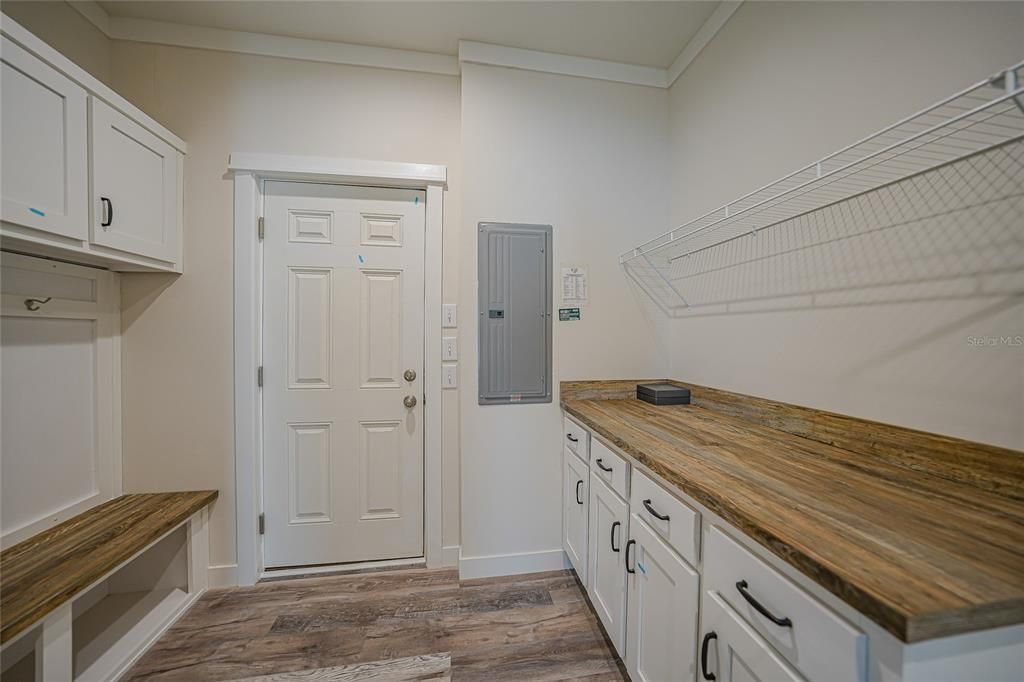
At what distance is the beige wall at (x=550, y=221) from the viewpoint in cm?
187

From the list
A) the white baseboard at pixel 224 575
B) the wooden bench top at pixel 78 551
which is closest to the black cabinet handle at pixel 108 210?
the wooden bench top at pixel 78 551

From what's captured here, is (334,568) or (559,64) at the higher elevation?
(559,64)

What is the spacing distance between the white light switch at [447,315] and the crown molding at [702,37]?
177 cm

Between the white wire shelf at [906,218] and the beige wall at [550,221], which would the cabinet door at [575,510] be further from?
the white wire shelf at [906,218]

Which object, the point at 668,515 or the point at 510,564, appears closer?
the point at 668,515

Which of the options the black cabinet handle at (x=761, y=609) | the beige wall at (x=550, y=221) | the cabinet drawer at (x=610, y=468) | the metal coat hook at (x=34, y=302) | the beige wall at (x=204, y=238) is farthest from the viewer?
the beige wall at (x=550, y=221)

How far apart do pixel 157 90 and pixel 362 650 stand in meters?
2.71

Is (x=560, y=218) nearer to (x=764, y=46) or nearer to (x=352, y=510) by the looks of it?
(x=764, y=46)

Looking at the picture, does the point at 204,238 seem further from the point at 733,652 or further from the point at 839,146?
the point at 839,146

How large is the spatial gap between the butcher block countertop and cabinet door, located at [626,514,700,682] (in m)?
0.23

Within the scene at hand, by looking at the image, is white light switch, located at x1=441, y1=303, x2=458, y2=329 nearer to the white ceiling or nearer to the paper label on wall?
the paper label on wall

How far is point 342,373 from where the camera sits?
1.93m

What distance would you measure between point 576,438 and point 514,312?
70 centimetres

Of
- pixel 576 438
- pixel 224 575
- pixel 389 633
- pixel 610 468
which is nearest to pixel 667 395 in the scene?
pixel 576 438
